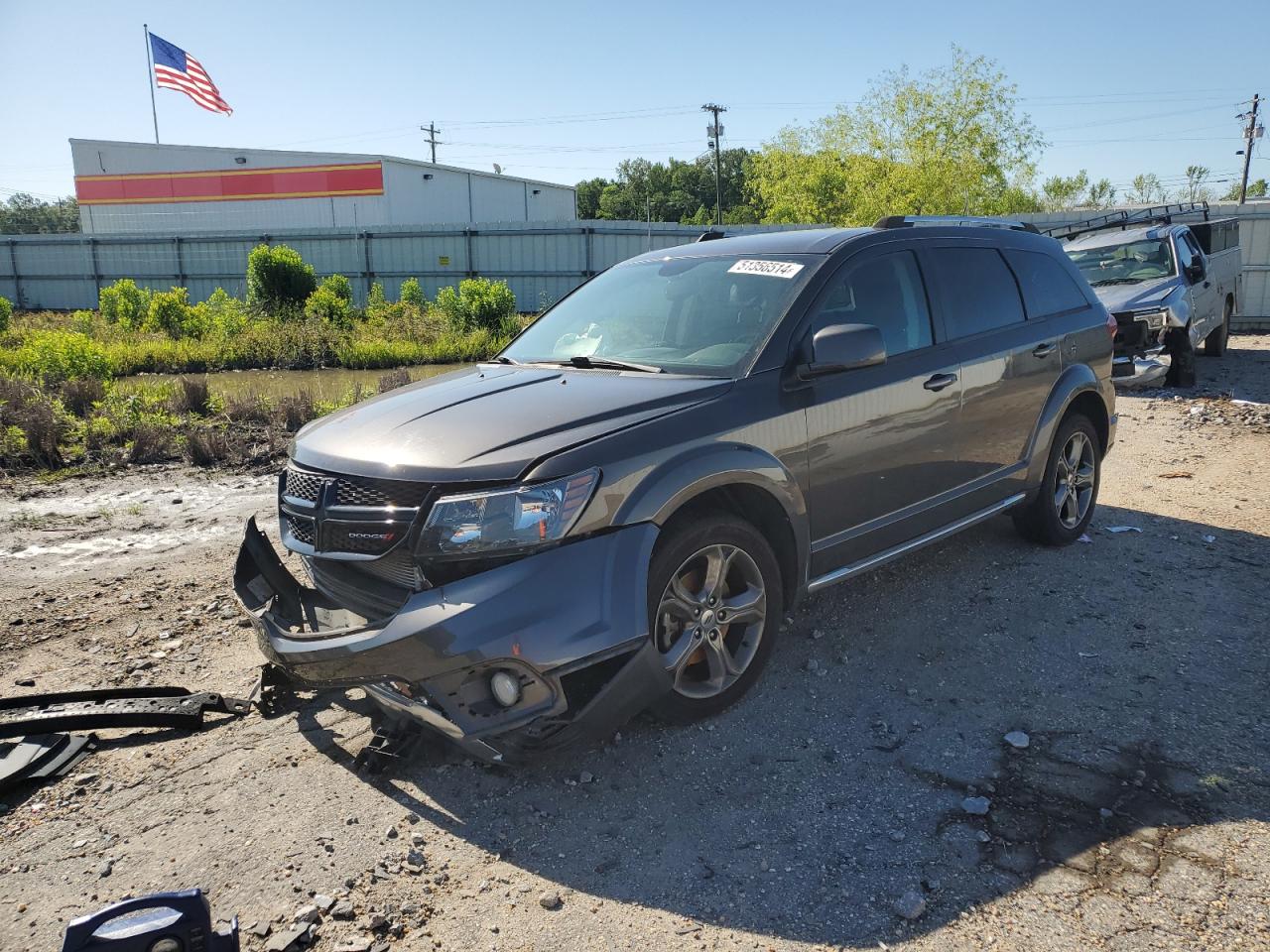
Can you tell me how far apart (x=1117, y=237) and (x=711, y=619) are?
12.6m

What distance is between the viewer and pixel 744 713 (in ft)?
12.0

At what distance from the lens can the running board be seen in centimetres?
391

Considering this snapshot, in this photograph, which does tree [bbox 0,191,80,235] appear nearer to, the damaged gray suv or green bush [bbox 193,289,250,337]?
green bush [bbox 193,289,250,337]

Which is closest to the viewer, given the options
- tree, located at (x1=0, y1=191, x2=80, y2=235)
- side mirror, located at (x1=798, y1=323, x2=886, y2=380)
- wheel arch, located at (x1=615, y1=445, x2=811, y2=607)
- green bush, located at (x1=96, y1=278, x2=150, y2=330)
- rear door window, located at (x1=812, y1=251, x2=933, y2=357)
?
wheel arch, located at (x1=615, y1=445, x2=811, y2=607)

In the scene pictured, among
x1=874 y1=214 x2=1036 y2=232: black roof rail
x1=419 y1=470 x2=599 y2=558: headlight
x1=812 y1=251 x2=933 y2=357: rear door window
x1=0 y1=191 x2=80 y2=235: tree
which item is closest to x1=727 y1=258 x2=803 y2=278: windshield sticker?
x1=812 y1=251 x2=933 y2=357: rear door window

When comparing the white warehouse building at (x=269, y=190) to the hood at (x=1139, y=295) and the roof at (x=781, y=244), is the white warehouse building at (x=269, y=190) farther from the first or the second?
the roof at (x=781, y=244)

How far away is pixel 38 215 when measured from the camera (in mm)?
121062

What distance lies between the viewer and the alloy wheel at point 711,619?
3305 millimetres

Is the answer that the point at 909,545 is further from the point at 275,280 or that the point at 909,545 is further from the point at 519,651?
the point at 275,280

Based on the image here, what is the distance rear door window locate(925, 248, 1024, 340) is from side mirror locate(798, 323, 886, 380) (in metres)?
1.06

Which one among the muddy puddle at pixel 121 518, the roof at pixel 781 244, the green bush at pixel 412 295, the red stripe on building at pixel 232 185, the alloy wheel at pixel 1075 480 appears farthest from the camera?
the red stripe on building at pixel 232 185

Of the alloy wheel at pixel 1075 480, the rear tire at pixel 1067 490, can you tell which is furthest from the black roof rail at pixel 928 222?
the alloy wheel at pixel 1075 480

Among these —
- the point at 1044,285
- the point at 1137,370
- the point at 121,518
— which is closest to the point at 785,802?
the point at 1044,285

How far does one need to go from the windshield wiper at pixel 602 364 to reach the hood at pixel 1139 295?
9.90 meters
